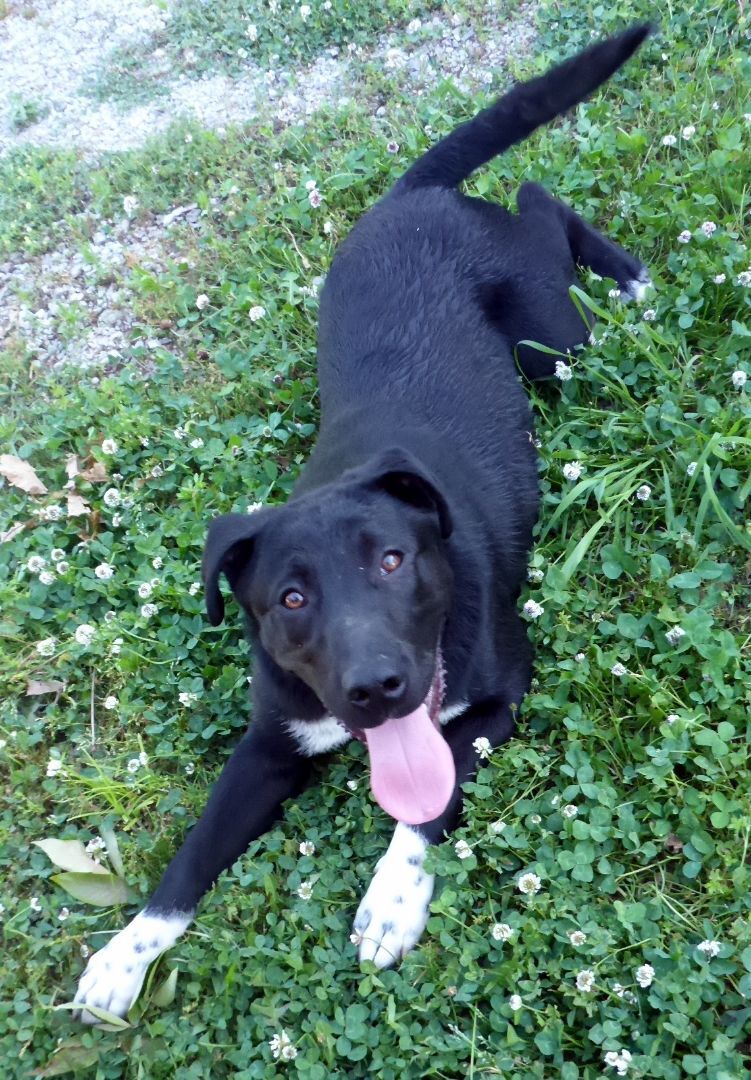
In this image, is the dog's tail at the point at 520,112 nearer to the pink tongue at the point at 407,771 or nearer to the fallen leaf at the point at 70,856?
the pink tongue at the point at 407,771

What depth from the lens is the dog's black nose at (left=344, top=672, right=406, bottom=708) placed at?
7.34ft

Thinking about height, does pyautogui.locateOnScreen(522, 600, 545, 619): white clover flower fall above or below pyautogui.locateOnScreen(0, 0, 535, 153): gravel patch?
below

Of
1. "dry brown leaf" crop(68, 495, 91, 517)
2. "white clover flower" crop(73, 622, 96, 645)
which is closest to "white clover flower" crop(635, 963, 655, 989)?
"white clover flower" crop(73, 622, 96, 645)

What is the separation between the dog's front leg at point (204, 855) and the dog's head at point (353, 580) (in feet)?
1.26

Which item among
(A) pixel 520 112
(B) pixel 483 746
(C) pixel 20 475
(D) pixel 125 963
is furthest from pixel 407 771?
(A) pixel 520 112

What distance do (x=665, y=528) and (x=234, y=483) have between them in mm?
1714

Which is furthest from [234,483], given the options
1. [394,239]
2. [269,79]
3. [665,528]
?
[269,79]

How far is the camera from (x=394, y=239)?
3.52 meters

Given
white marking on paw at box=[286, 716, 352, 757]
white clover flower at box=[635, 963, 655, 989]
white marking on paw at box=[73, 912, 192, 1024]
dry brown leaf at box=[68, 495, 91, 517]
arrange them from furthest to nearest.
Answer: dry brown leaf at box=[68, 495, 91, 517], white marking on paw at box=[286, 716, 352, 757], white marking on paw at box=[73, 912, 192, 1024], white clover flower at box=[635, 963, 655, 989]

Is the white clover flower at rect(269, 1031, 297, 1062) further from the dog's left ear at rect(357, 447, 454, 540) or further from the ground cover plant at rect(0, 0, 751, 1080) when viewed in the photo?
the dog's left ear at rect(357, 447, 454, 540)

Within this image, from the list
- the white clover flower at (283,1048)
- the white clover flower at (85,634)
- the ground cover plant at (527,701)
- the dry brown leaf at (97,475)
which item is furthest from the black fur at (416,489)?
the dry brown leaf at (97,475)

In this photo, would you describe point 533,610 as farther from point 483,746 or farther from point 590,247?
point 590,247

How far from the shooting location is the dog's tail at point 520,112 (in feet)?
11.6

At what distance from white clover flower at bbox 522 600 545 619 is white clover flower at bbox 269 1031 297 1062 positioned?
4.58ft
